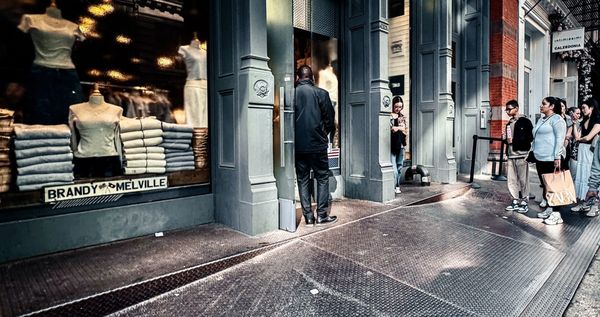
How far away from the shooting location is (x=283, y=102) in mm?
4750

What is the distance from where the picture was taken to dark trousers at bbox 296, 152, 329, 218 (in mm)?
5148

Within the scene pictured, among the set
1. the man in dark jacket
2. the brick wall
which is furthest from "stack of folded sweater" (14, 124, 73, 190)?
the brick wall

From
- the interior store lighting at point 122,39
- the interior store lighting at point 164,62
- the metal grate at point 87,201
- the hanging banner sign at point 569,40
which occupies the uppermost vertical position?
the hanging banner sign at point 569,40

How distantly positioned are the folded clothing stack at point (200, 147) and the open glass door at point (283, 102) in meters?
1.00

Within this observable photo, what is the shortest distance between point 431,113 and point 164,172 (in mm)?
6525

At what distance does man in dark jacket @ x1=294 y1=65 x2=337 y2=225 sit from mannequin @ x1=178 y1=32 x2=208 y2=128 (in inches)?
52.5

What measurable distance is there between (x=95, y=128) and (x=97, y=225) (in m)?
1.15

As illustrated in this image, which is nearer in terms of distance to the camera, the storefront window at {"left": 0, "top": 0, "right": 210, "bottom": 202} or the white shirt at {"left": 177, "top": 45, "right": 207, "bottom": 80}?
the storefront window at {"left": 0, "top": 0, "right": 210, "bottom": 202}

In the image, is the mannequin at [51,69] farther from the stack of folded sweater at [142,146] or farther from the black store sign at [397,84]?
the black store sign at [397,84]

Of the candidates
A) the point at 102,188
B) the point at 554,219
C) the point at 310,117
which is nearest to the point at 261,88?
the point at 310,117

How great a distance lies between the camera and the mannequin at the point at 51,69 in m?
3.93

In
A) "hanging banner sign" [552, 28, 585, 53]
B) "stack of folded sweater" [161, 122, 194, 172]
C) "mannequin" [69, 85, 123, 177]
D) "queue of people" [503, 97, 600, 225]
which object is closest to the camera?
"mannequin" [69, 85, 123, 177]

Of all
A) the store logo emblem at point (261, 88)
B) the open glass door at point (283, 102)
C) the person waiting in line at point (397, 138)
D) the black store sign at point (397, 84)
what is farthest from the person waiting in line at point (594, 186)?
the store logo emblem at point (261, 88)

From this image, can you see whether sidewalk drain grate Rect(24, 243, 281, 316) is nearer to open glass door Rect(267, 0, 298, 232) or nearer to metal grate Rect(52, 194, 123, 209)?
open glass door Rect(267, 0, 298, 232)
